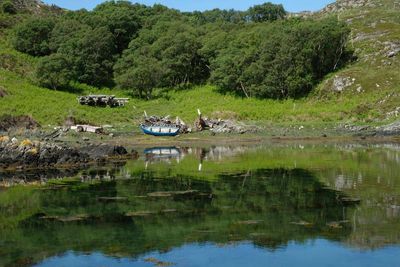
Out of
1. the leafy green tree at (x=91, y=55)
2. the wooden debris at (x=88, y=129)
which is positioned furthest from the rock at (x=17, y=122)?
the leafy green tree at (x=91, y=55)

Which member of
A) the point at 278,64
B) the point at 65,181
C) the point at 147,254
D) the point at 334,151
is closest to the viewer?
the point at 147,254

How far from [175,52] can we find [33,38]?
26925mm

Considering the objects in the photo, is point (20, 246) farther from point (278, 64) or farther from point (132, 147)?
point (278, 64)

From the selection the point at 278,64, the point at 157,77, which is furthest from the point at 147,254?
the point at 157,77

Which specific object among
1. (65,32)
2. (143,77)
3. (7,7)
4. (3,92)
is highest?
(7,7)

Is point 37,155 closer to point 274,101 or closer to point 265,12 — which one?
point 274,101

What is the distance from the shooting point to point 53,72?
87.0 metres

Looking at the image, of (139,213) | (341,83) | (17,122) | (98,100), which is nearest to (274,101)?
(341,83)

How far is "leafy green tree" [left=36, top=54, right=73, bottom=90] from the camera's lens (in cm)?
8656

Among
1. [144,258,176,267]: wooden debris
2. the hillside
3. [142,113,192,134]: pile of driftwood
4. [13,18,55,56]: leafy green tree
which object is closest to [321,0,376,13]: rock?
the hillside

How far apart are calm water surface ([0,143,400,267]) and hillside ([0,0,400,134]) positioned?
3180 centimetres

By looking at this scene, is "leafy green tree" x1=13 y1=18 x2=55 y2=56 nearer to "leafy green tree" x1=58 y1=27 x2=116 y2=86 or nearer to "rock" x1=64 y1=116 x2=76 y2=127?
"leafy green tree" x1=58 y1=27 x2=116 y2=86

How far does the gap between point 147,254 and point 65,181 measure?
17.7m

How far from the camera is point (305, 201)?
26156 millimetres
